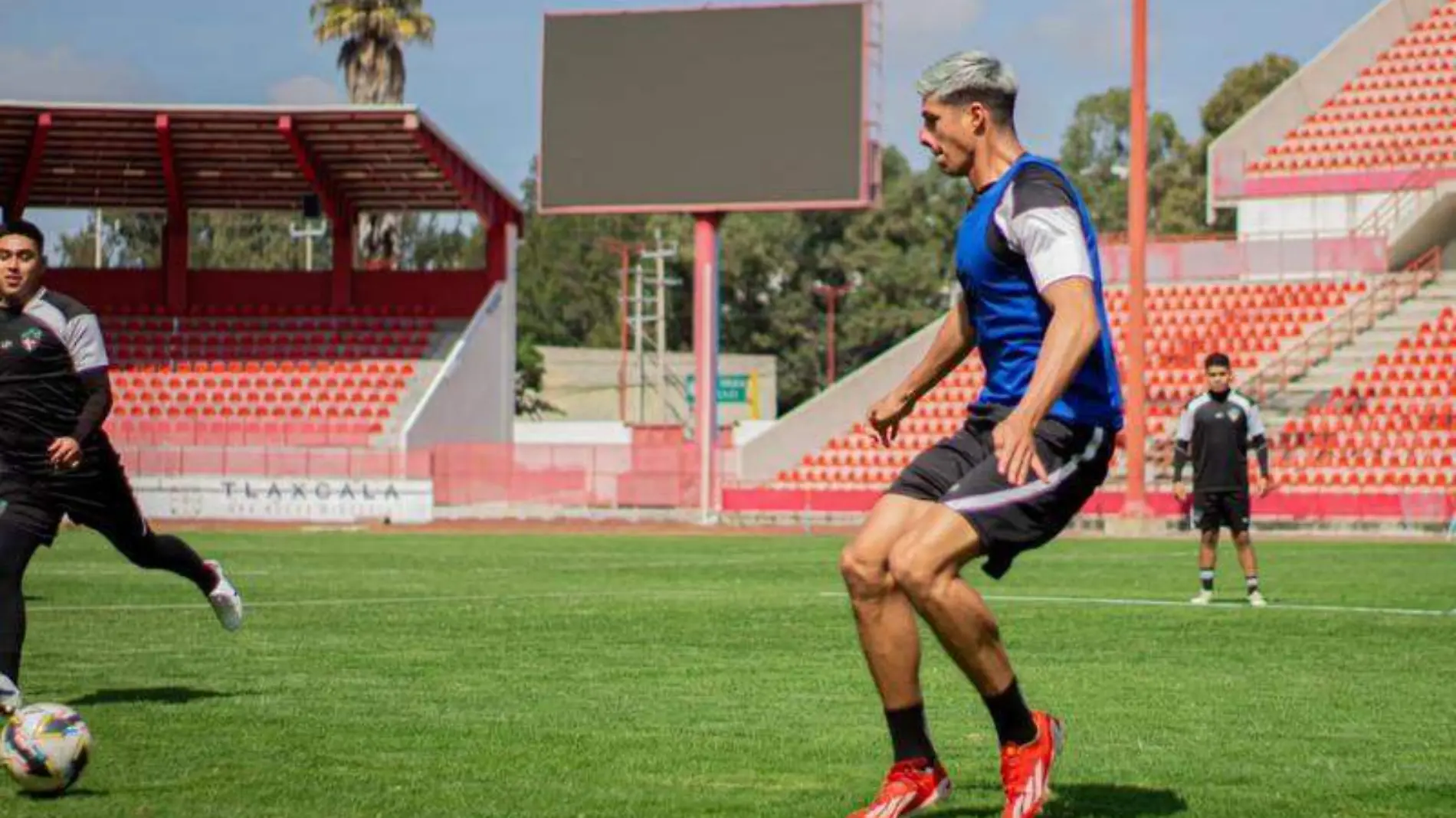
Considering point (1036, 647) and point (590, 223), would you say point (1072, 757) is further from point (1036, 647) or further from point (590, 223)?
point (590, 223)

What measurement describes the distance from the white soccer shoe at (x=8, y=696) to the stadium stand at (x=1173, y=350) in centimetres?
3333

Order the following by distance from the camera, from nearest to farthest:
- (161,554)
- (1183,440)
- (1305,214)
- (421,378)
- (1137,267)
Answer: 1. (161,554)
2. (1183,440)
3. (1137,267)
4. (421,378)
5. (1305,214)

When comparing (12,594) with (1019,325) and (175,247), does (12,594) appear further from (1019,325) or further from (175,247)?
(175,247)

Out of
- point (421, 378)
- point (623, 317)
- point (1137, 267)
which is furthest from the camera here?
point (623, 317)

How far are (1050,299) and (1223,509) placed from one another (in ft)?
39.2

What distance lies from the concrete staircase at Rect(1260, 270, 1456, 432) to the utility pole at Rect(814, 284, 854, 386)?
135ft

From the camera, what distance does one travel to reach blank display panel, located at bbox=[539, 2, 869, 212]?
1538 inches

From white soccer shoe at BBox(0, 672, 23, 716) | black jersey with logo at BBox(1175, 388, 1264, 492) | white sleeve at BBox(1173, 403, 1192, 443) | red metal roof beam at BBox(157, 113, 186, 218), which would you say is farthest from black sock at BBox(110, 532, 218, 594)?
red metal roof beam at BBox(157, 113, 186, 218)

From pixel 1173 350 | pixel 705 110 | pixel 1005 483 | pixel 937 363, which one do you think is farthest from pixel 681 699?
pixel 1173 350

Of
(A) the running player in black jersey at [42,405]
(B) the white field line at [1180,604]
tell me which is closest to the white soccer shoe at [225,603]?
(A) the running player in black jersey at [42,405]

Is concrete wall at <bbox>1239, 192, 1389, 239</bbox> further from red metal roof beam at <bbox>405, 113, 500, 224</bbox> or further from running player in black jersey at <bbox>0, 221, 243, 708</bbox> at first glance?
running player in black jersey at <bbox>0, 221, 243, 708</bbox>

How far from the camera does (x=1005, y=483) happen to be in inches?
257

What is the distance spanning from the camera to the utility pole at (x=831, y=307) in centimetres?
8819

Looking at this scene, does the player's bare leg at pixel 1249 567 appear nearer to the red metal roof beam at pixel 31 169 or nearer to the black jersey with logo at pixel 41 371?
the black jersey with logo at pixel 41 371
